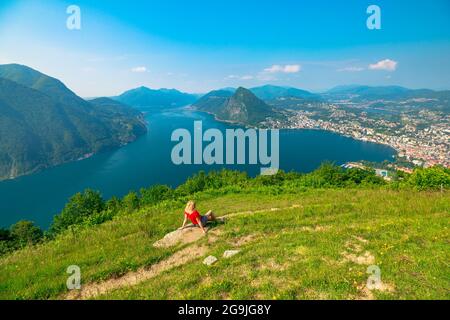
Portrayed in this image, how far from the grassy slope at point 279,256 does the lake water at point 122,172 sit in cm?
7875

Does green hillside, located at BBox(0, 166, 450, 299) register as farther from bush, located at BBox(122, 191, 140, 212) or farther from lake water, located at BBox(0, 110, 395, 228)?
lake water, located at BBox(0, 110, 395, 228)

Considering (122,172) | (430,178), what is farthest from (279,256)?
(122,172)

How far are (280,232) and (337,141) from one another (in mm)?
179617

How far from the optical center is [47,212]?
82.9m

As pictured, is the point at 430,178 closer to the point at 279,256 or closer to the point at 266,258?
the point at 279,256

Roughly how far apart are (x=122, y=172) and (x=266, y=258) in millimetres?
119741

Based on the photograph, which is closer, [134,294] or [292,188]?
[134,294]

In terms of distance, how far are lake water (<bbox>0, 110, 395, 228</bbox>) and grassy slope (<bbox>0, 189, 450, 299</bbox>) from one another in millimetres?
78754

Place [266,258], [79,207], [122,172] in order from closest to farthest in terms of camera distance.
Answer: [266,258]
[79,207]
[122,172]

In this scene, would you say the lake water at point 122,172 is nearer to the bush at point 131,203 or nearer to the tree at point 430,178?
the bush at point 131,203

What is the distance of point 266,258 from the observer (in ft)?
29.2

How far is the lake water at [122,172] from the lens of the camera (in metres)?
90.4
